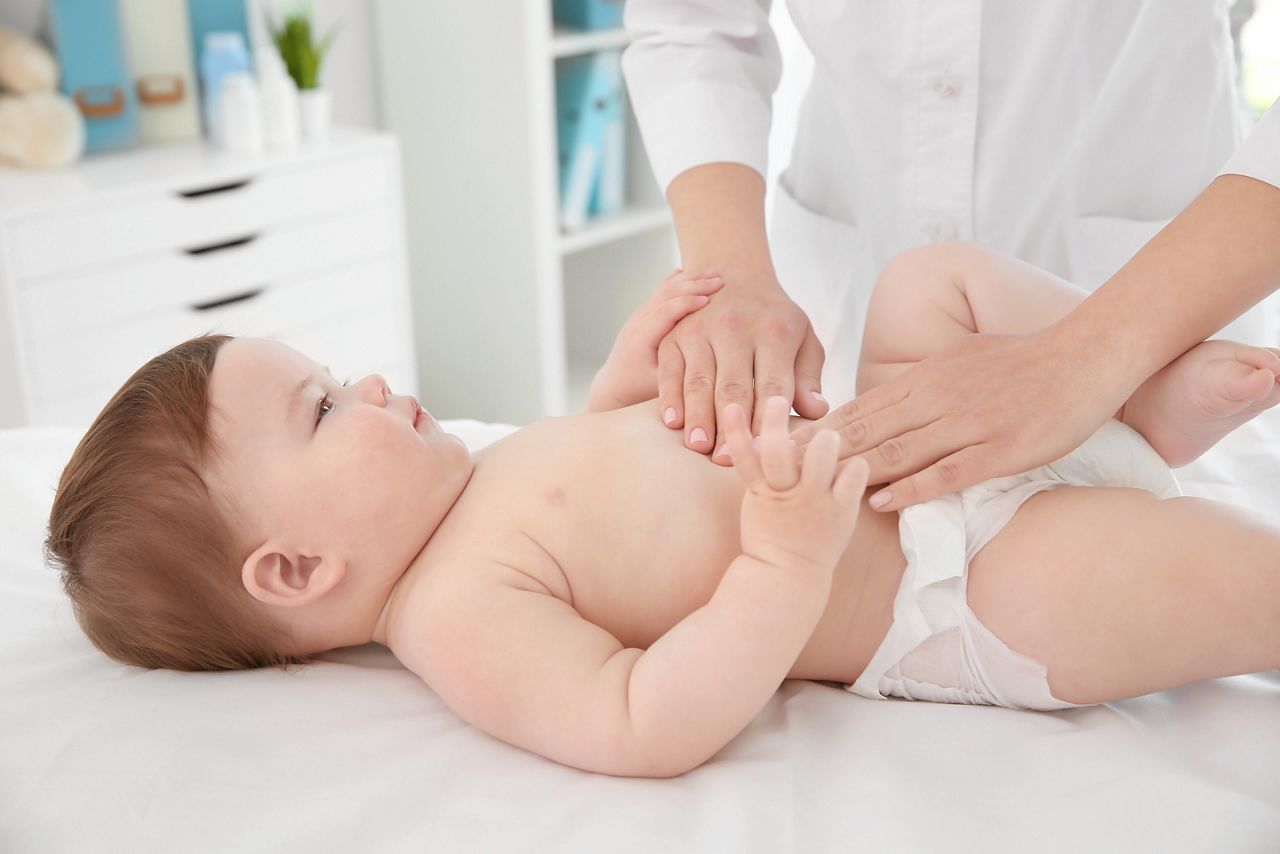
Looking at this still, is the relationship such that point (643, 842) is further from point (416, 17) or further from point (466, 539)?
point (416, 17)

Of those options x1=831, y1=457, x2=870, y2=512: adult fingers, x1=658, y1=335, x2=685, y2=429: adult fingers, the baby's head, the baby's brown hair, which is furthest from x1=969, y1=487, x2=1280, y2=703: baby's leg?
the baby's brown hair

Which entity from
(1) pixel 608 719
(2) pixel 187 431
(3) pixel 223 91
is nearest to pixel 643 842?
(1) pixel 608 719

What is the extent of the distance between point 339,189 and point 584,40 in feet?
2.29

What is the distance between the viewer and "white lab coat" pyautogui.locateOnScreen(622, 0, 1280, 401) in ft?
4.55

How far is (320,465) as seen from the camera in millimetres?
1139

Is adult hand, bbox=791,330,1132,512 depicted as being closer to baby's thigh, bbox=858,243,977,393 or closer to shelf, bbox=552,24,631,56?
baby's thigh, bbox=858,243,977,393

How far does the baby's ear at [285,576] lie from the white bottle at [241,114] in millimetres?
1650

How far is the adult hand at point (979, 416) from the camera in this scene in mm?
1026

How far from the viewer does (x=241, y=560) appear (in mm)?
1119

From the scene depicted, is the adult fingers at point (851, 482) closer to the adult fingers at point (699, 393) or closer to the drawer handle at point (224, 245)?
the adult fingers at point (699, 393)

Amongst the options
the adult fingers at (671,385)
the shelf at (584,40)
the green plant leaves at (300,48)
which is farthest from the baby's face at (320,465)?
the shelf at (584,40)

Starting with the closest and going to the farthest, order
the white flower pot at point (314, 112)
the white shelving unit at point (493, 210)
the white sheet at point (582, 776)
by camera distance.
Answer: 1. the white sheet at point (582, 776)
2. the white flower pot at point (314, 112)
3. the white shelving unit at point (493, 210)

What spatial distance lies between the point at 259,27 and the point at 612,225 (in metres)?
0.94

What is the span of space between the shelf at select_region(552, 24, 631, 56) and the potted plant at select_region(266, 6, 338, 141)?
51cm
